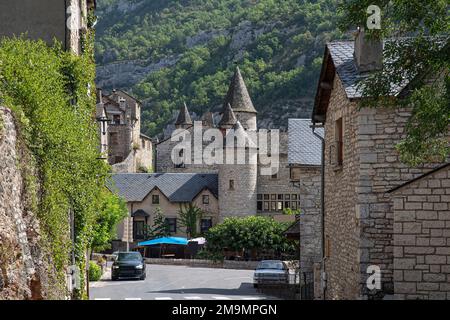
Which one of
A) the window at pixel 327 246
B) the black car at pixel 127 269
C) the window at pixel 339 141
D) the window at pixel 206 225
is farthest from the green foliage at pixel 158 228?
the window at pixel 339 141

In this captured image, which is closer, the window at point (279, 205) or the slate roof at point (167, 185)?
the window at point (279, 205)

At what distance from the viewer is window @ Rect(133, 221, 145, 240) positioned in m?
68.0

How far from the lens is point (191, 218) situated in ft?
224

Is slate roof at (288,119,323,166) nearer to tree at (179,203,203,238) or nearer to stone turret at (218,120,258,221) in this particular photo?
stone turret at (218,120,258,221)

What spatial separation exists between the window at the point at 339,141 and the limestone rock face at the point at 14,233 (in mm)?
8237

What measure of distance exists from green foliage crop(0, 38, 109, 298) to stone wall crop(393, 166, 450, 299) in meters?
6.08

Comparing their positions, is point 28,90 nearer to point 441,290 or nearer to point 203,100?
point 441,290

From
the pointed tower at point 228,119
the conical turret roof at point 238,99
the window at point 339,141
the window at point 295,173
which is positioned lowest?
the window at point 295,173

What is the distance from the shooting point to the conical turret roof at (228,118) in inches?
3255

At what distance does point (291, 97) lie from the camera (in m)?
129

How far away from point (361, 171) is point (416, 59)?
4030 millimetres

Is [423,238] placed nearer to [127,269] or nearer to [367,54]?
[367,54]

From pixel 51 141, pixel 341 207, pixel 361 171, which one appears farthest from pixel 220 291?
pixel 51 141

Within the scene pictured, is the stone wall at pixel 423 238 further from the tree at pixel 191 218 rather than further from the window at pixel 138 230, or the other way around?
the window at pixel 138 230
